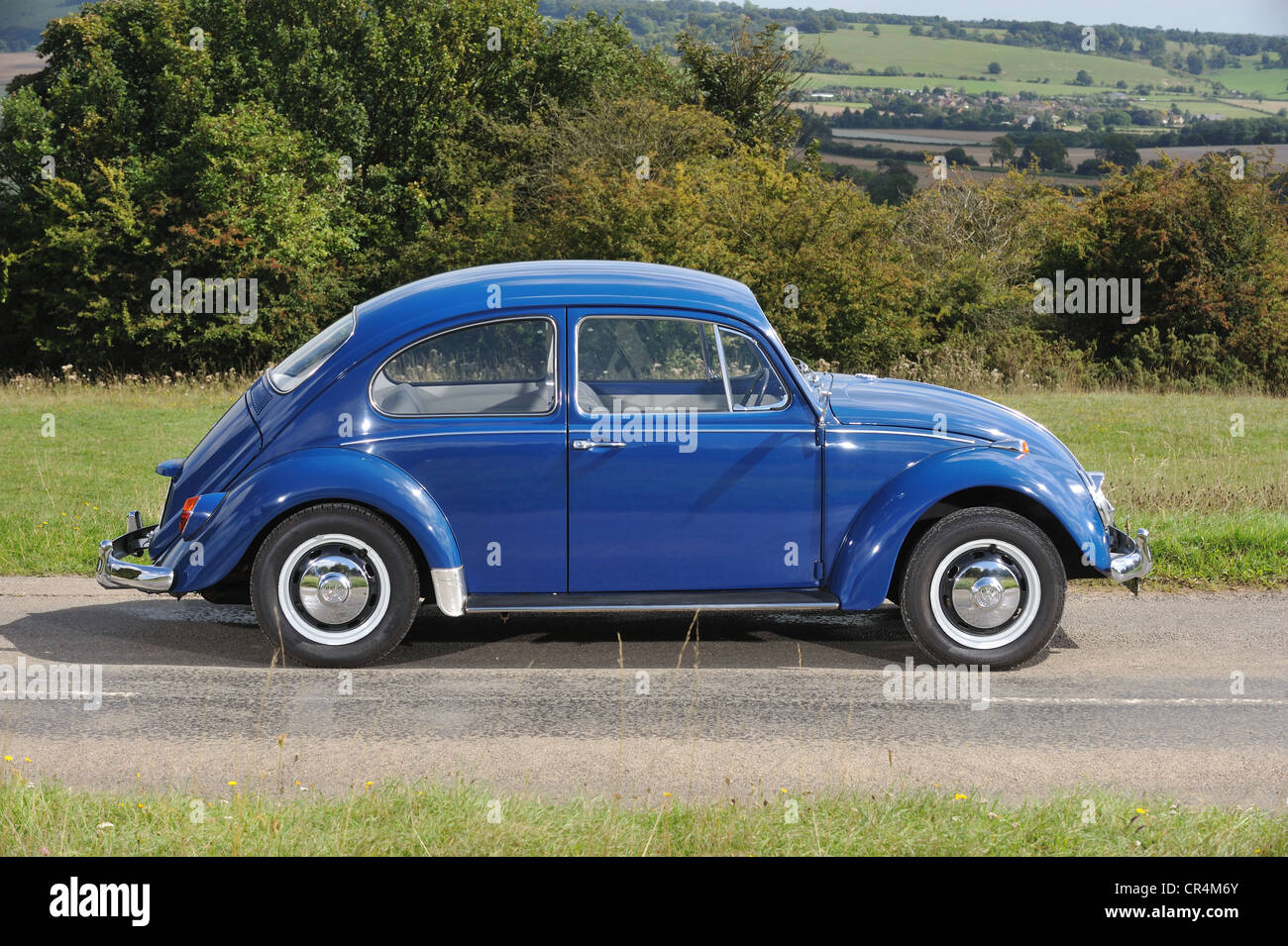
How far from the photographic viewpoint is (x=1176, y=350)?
28.8 meters

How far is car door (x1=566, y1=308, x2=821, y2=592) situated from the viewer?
21.7 ft

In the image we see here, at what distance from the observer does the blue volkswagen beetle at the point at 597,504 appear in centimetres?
657

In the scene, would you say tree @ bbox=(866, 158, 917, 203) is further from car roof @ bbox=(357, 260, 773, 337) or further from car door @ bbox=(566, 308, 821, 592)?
car door @ bbox=(566, 308, 821, 592)

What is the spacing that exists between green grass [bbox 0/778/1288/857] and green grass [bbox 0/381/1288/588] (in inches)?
176

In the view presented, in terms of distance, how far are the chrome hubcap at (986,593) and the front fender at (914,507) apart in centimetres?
28

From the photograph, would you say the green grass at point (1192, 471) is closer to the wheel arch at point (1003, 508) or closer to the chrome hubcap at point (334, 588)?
the wheel arch at point (1003, 508)

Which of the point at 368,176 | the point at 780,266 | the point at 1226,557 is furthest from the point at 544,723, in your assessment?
the point at 368,176

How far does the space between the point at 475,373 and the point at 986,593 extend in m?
3.06

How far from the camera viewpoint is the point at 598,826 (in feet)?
14.6

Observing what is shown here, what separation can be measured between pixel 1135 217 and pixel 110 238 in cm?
2578

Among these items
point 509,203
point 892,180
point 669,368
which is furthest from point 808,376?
point 892,180

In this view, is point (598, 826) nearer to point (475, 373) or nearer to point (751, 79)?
point (475, 373)
